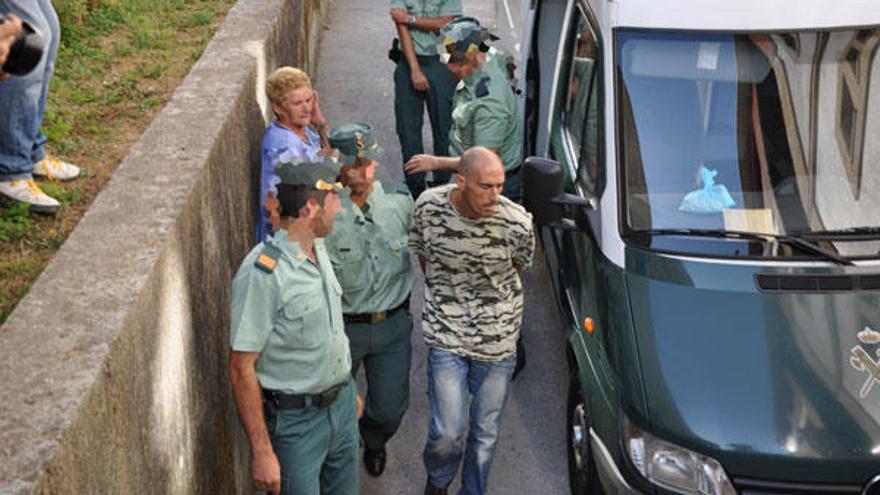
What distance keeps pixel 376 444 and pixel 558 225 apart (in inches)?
58.2

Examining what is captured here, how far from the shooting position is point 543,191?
6.14m

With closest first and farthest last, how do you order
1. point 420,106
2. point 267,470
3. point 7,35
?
point 7,35
point 267,470
point 420,106

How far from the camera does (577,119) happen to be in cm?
721

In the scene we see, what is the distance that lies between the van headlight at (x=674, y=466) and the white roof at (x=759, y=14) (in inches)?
75.5

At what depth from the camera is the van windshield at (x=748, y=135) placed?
6.08 meters

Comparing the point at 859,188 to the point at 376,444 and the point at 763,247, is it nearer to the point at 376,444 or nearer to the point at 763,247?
the point at 763,247

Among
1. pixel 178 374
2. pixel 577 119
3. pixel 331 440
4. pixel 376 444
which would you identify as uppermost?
pixel 577 119

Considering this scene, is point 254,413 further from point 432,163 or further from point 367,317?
point 432,163

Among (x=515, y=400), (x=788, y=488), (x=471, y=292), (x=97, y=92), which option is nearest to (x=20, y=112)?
(x=97, y=92)

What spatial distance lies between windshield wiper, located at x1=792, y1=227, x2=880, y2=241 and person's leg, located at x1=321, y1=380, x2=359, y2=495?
2.07m

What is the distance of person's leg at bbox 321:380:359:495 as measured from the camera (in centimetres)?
560

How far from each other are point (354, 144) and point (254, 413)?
1858mm

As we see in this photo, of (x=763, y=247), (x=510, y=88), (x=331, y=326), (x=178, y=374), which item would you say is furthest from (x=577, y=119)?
(x=178, y=374)

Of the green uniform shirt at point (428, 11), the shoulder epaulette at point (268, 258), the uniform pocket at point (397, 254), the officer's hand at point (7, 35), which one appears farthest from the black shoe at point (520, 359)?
the officer's hand at point (7, 35)
